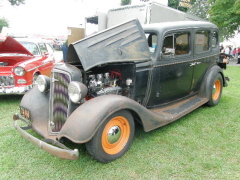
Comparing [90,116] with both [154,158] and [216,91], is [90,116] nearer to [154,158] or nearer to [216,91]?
[154,158]

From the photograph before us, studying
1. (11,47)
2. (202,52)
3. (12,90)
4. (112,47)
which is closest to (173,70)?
(202,52)

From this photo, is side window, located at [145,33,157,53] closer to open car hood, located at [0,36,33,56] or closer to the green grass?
the green grass

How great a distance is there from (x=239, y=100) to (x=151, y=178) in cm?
408

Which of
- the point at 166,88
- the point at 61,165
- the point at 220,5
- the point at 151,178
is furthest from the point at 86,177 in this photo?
the point at 220,5

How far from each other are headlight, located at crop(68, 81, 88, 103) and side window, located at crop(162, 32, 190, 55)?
1660 mm

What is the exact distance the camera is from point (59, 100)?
108 inches

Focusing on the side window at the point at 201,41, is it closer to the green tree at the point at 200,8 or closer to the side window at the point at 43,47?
the side window at the point at 43,47

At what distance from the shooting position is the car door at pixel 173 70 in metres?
3.35

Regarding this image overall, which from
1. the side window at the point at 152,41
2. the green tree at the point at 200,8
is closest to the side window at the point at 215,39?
the side window at the point at 152,41

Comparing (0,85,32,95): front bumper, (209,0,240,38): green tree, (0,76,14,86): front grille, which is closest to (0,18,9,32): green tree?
(209,0,240,38): green tree

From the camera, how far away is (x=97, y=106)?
89.7 inches

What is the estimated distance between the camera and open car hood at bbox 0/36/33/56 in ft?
17.0

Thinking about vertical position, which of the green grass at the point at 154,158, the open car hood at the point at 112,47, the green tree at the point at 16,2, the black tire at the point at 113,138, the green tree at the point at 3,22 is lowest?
the green grass at the point at 154,158

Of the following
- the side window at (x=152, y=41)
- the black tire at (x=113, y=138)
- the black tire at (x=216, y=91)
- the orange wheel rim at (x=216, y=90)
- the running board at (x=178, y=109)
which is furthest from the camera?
the orange wheel rim at (x=216, y=90)
